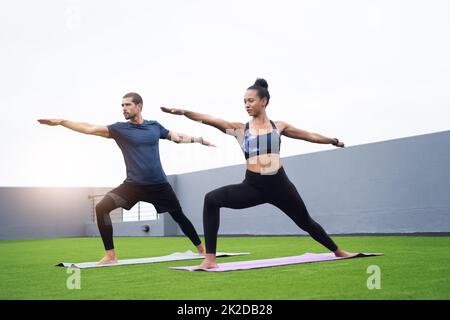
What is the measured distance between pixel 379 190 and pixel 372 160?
1.98ft

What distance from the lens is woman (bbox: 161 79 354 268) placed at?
4633mm

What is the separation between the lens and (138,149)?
5570 mm

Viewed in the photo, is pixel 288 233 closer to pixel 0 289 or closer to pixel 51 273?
pixel 51 273

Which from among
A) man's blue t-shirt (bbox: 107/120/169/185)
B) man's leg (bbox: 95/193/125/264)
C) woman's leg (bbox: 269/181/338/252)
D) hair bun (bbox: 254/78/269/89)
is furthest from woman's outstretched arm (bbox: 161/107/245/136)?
man's leg (bbox: 95/193/125/264)

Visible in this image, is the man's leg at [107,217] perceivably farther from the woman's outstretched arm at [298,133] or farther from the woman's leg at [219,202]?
the woman's outstretched arm at [298,133]

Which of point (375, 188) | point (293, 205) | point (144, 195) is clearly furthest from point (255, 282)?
point (375, 188)

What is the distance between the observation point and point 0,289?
4055 millimetres

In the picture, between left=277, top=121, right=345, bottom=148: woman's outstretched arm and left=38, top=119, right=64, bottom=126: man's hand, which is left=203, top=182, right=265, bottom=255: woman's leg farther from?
left=38, top=119, right=64, bottom=126: man's hand

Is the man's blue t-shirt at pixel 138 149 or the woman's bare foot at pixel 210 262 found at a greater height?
the man's blue t-shirt at pixel 138 149

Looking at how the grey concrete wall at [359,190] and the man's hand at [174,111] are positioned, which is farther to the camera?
the grey concrete wall at [359,190]

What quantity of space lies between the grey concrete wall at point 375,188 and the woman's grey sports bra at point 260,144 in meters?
6.40

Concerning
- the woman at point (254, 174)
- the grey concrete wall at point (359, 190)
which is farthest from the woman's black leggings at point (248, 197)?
the grey concrete wall at point (359, 190)

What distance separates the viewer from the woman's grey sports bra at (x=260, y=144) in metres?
4.66

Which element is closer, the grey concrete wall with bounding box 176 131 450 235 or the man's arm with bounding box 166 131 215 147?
the man's arm with bounding box 166 131 215 147
